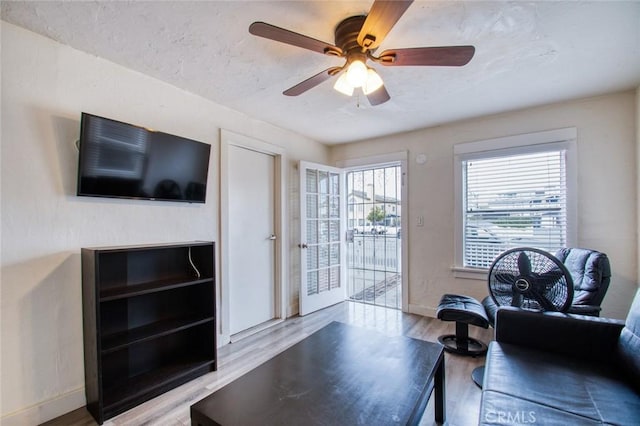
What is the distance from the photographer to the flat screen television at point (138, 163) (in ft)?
5.90

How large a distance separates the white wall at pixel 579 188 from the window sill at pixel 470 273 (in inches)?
1.7

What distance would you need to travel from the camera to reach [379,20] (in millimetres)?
1215

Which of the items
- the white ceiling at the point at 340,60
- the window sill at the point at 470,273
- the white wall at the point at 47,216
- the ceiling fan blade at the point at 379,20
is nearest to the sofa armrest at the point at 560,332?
the window sill at the point at 470,273

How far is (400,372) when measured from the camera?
1.46 meters

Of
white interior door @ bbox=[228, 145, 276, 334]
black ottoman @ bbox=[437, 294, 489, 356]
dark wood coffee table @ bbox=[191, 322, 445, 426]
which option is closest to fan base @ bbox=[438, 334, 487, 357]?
black ottoman @ bbox=[437, 294, 489, 356]

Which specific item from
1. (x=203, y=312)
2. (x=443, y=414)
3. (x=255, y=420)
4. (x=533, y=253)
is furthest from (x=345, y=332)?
(x=533, y=253)

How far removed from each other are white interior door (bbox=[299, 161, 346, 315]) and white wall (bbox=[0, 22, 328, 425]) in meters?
1.89

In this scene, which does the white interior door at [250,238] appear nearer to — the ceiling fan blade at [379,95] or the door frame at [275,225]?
the door frame at [275,225]

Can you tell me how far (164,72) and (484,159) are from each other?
316 cm

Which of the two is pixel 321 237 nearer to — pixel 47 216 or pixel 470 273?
pixel 470 273

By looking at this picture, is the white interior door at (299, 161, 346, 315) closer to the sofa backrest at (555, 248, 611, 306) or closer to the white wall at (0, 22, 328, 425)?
the white wall at (0, 22, 328, 425)

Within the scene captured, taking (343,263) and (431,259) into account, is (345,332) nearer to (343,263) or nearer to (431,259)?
(431,259)

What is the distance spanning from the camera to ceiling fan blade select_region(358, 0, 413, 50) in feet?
3.59

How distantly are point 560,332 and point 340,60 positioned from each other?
7.14 ft
